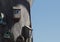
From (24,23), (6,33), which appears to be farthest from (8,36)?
(24,23)

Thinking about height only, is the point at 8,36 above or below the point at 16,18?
below

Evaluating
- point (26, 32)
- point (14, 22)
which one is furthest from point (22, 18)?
point (26, 32)

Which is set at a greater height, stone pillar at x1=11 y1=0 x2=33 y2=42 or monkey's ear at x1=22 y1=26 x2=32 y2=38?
stone pillar at x1=11 y1=0 x2=33 y2=42

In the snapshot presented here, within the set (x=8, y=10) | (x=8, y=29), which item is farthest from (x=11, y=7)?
(x=8, y=29)

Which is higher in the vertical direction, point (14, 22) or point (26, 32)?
point (14, 22)

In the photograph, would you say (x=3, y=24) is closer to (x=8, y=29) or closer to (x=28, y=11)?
(x=8, y=29)

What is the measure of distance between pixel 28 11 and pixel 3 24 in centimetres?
81

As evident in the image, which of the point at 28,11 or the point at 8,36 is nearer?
the point at 8,36

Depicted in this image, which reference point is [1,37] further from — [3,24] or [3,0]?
[3,0]

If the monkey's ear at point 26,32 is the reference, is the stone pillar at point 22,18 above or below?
above

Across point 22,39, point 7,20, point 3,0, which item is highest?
point 3,0

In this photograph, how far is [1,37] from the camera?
6898 millimetres

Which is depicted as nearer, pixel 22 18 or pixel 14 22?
pixel 14 22

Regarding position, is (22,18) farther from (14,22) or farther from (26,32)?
(26,32)
